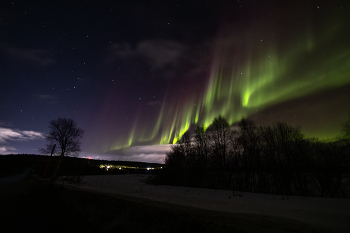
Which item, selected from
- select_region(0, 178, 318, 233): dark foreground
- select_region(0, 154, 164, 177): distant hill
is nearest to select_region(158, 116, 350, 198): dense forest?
select_region(0, 154, 164, 177): distant hill

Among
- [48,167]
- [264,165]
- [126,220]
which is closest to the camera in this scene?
[126,220]

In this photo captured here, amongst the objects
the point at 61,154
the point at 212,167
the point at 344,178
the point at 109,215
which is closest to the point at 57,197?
the point at 109,215

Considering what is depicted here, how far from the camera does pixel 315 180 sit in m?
29.2

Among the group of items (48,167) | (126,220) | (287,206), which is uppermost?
(287,206)

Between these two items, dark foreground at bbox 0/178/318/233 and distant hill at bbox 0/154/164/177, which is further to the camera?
distant hill at bbox 0/154/164/177

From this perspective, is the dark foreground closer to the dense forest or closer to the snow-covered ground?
the snow-covered ground

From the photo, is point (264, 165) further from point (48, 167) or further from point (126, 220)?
point (48, 167)

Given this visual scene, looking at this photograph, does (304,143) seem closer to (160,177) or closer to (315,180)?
(315,180)

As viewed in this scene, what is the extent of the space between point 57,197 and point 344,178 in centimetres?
3973

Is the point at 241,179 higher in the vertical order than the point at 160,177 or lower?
higher

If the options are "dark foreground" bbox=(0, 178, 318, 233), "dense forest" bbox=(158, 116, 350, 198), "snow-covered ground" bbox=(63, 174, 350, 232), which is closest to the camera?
"dark foreground" bbox=(0, 178, 318, 233)

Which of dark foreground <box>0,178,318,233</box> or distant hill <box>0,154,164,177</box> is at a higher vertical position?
dark foreground <box>0,178,318,233</box>

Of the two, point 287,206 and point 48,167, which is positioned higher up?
point 287,206

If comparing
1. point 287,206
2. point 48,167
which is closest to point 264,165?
point 287,206
